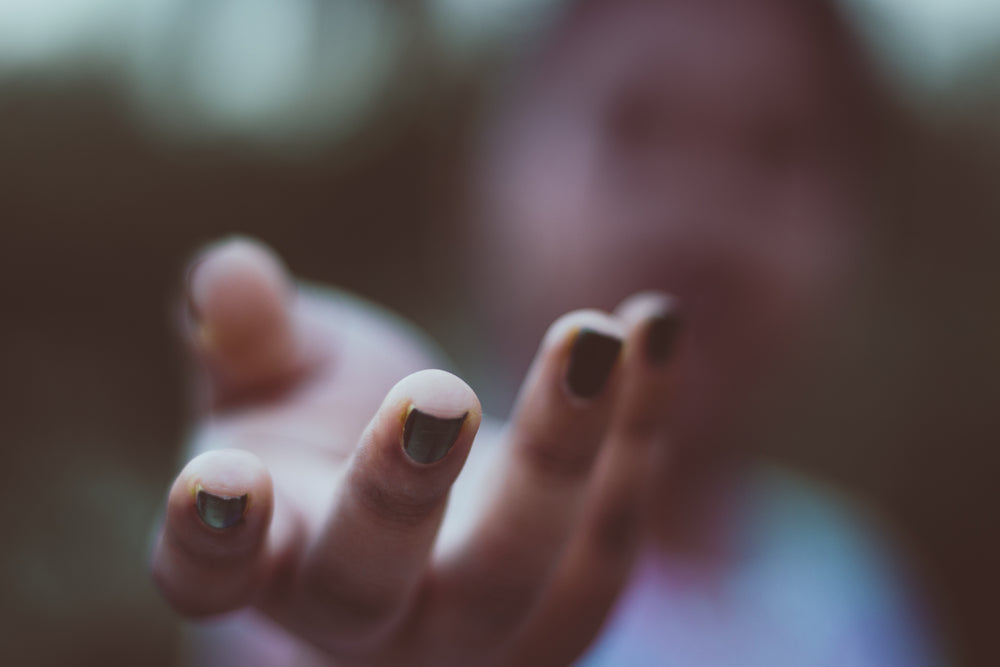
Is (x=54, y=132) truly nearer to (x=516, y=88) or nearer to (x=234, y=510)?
(x=516, y=88)

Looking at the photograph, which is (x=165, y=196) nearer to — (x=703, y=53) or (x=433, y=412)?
(x=703, y=53)

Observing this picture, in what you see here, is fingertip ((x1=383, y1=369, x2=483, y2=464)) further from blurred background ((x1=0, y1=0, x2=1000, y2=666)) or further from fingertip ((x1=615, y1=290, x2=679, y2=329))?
blurred background ((x1=0, y1=0, x2=1000, y2=666))

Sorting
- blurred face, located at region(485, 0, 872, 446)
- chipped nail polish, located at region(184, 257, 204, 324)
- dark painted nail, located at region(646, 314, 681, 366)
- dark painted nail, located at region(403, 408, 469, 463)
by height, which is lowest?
dark painted nail, located at region(403, 408, 469, 463)

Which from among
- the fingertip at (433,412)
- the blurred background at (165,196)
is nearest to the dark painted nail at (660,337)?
the fingertip at (433,412)

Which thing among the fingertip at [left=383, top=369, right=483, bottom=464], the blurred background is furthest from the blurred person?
the blurred background

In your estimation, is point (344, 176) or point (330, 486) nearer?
point (330, 486)

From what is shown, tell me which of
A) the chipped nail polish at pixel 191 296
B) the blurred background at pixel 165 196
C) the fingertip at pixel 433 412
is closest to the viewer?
the fingertip at pixel 433 412

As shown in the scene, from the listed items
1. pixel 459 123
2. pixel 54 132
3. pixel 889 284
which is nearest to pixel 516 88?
pixel 459 123

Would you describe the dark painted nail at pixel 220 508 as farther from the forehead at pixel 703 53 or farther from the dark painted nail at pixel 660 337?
Answer: the forehead at pixel 703 53
